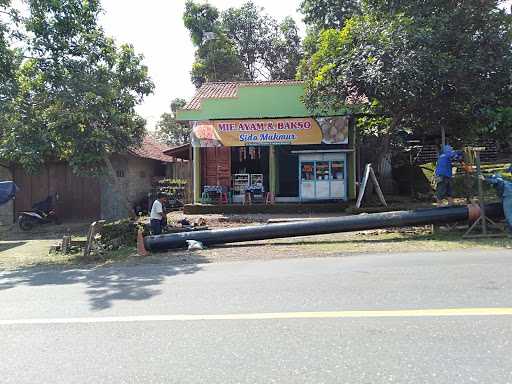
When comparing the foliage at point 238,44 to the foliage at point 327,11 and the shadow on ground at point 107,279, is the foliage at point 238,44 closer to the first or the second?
the foliage at point 327,11

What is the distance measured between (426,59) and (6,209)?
18280 mm

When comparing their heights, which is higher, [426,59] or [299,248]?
[426,59]

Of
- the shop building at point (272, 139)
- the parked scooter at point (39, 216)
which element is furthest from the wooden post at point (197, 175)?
the parked scooter at point (39, 216)

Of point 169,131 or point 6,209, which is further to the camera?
point 169,131

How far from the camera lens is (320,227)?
11242 millimetres

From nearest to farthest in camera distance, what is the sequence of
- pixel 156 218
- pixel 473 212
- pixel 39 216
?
1. pixel 473 212
2. pixel 156 218
3. pixel 39 216

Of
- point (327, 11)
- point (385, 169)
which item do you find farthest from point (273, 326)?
point (327, 11)

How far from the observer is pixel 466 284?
6137 millimetres

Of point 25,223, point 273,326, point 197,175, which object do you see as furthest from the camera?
point 197,175

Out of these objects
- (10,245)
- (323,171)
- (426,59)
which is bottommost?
(10,245)

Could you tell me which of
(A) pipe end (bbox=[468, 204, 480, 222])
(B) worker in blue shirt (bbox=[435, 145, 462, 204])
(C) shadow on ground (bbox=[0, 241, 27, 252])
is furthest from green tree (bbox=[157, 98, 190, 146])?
(A) pipe end (bbox=[468, 204, 480, 222])

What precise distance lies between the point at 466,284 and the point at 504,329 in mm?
1778

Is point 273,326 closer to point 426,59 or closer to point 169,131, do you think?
point 426,59

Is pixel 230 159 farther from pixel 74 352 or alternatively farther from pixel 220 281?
pixel 74 352
